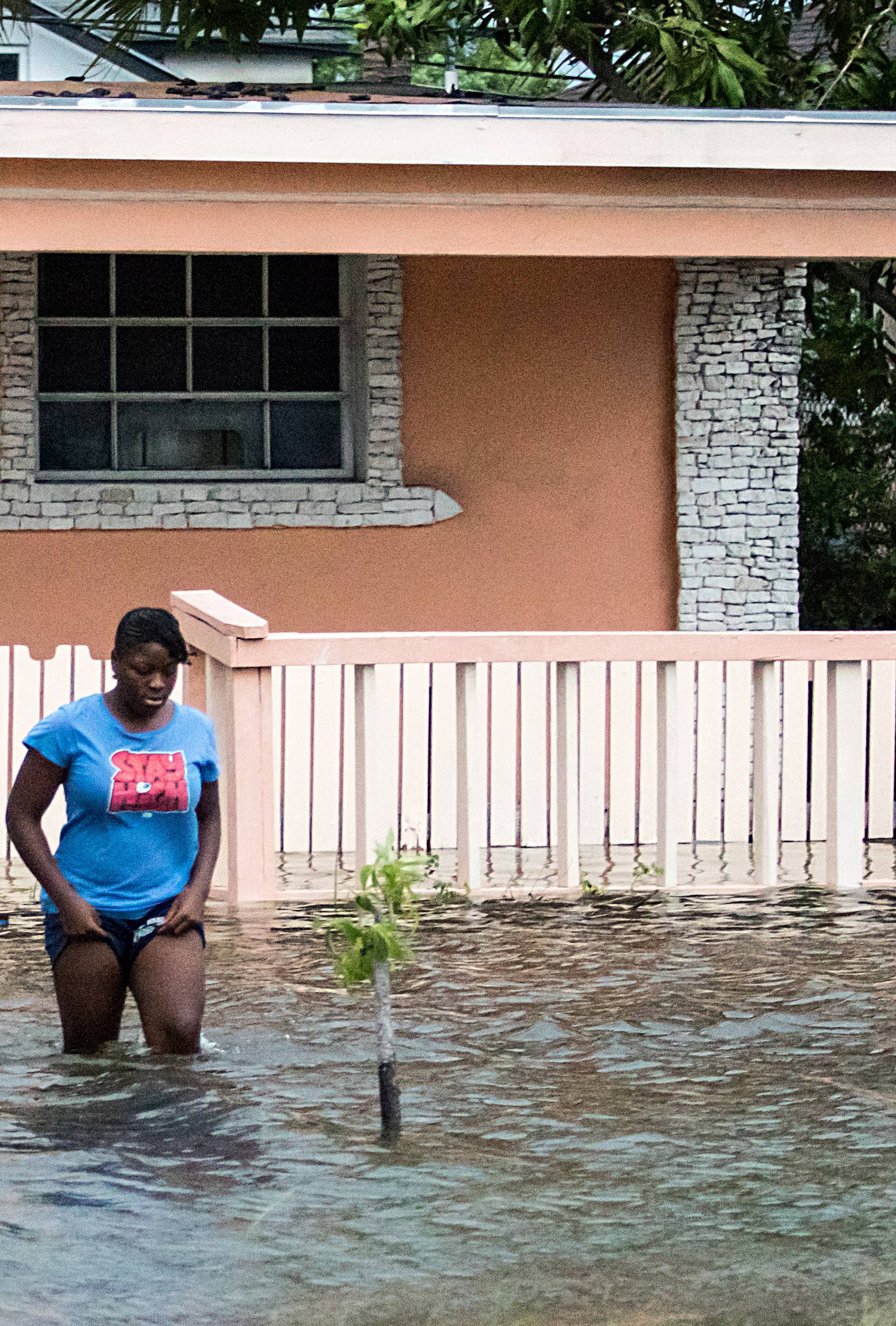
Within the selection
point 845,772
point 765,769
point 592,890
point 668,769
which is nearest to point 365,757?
point 592,890

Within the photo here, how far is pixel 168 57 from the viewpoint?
28.8 m

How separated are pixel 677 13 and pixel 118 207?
4.44 meters

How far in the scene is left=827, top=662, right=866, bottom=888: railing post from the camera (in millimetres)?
7891

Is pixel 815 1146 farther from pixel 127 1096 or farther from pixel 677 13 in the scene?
pixel 677 13

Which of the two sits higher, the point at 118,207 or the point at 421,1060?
the point at 118,207

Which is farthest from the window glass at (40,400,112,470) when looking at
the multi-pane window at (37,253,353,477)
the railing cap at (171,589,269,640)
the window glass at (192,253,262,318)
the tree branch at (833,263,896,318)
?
the tree branch at (833,263,896,318)

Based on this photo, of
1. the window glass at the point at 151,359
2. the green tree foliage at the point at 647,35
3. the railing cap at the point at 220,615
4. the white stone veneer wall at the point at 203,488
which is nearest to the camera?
the railing cap at the point at 220,615

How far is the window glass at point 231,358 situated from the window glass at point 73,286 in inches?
24.8

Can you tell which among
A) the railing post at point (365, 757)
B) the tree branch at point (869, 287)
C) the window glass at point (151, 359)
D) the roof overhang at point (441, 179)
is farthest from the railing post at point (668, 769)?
the tree branch at point (869, 287)

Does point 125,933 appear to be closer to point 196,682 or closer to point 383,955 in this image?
point 383,955

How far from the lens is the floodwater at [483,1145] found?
3.78 m

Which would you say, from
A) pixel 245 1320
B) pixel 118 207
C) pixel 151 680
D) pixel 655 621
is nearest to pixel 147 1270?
pixel 245 1320

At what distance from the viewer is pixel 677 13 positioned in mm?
11805

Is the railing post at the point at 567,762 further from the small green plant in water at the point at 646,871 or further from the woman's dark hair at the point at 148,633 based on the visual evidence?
the woman's dark hair at the point at 148,633
